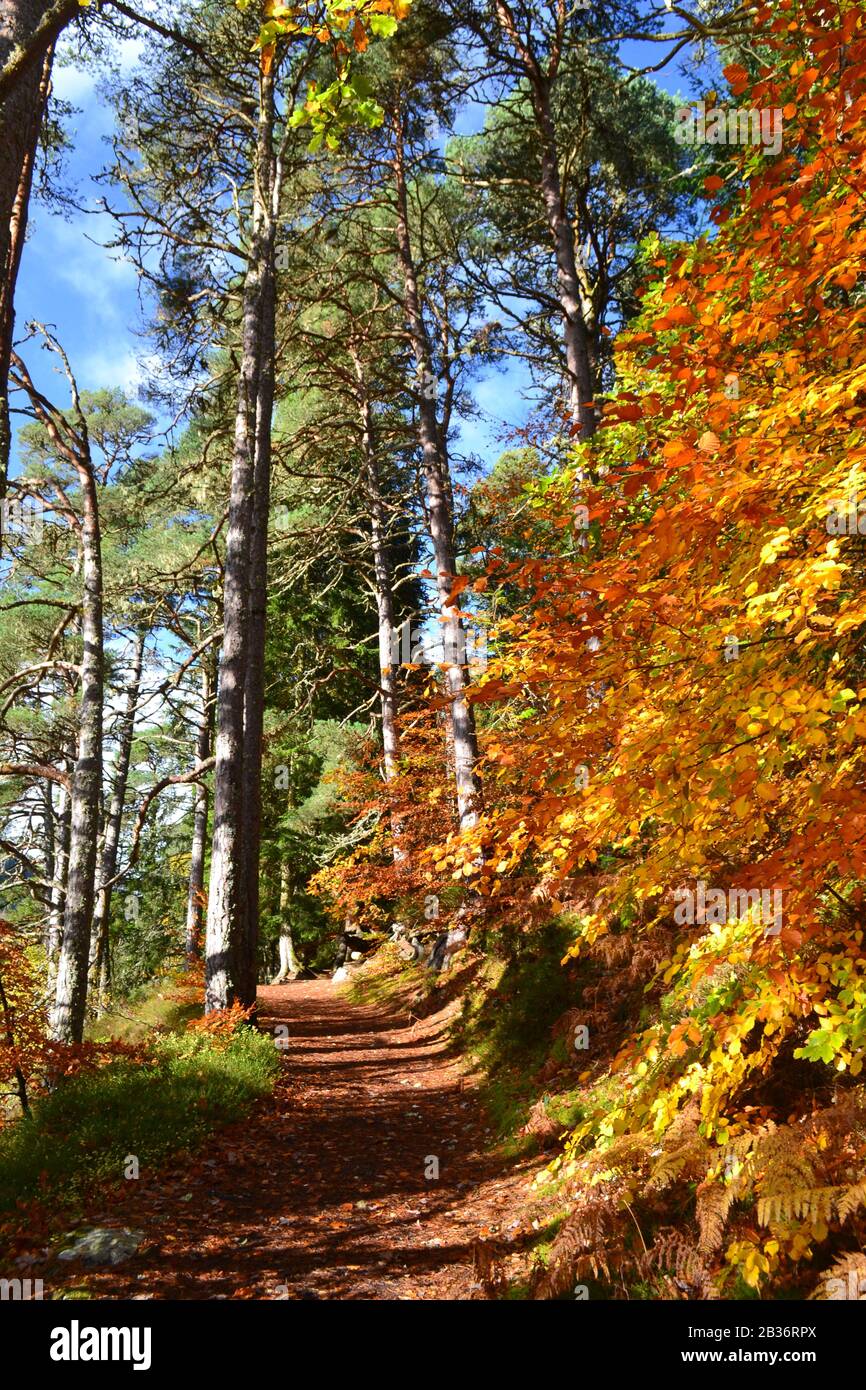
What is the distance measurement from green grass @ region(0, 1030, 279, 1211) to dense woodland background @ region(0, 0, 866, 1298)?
0.06m

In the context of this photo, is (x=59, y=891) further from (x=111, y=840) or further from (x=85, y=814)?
(x=111, y=840)

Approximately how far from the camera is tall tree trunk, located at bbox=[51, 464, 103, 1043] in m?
8.88

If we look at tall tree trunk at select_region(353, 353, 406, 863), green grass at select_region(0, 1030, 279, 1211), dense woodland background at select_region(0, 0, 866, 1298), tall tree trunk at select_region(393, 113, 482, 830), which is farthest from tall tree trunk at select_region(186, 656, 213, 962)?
green grass at select_region(0, 1030, 279, 1211)

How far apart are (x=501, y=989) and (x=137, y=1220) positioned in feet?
17.6

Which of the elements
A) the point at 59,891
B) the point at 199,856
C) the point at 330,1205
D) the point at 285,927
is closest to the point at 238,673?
the point at 59,891

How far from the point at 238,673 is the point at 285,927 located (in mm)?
15868

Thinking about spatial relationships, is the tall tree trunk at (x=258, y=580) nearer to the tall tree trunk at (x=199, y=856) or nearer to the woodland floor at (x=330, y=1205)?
the woodland floor at (x=330, y=1205)

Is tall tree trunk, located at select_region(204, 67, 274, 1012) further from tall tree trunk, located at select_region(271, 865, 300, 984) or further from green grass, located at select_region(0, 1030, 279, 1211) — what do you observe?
tall tree trunk, located at select_region(271, 865, 300, 984)

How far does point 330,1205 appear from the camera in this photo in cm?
541

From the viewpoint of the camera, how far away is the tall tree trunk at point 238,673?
850 cm

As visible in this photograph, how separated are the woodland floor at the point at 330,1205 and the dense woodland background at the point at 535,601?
1.45 feet
